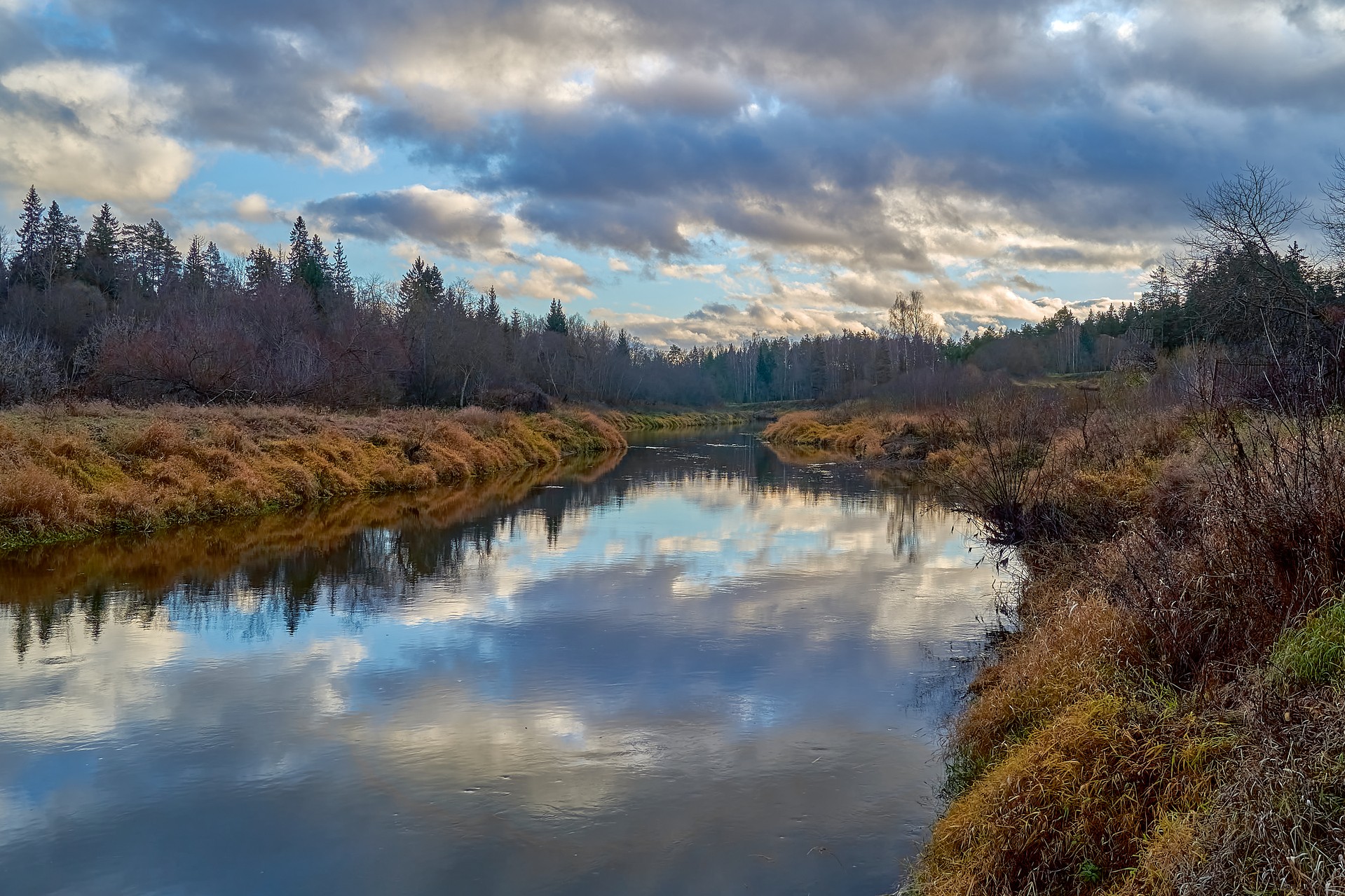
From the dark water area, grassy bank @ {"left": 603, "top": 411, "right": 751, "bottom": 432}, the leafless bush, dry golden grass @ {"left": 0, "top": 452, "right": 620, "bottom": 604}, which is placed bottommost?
the dark water area

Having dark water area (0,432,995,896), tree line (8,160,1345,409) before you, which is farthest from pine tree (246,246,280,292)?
dark water area (0,432,995,896)

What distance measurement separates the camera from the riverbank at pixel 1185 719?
410cm

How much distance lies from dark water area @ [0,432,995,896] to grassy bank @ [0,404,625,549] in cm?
107

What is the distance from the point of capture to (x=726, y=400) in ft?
457

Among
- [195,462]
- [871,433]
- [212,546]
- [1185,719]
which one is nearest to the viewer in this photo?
[1185,719]

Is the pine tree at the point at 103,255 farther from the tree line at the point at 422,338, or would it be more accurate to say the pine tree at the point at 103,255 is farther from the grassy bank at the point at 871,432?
the grassy bank at the point at 871,432

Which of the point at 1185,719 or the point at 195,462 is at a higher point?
the point at 195,462

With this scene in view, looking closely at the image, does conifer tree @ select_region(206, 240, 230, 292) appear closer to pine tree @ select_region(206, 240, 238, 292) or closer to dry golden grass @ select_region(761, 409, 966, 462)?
pine tree @ select_region(206, 240, 238, 292)

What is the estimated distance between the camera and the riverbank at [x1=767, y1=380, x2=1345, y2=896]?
4.10 metres

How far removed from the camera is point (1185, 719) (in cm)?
527

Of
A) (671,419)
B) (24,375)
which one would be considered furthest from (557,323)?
(24,375)

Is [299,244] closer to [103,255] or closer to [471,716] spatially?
[103,255]

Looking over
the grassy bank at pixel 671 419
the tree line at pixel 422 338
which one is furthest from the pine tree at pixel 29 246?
the grassy bank at pixel 671 419

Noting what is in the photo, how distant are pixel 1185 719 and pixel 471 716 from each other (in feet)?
20.0
